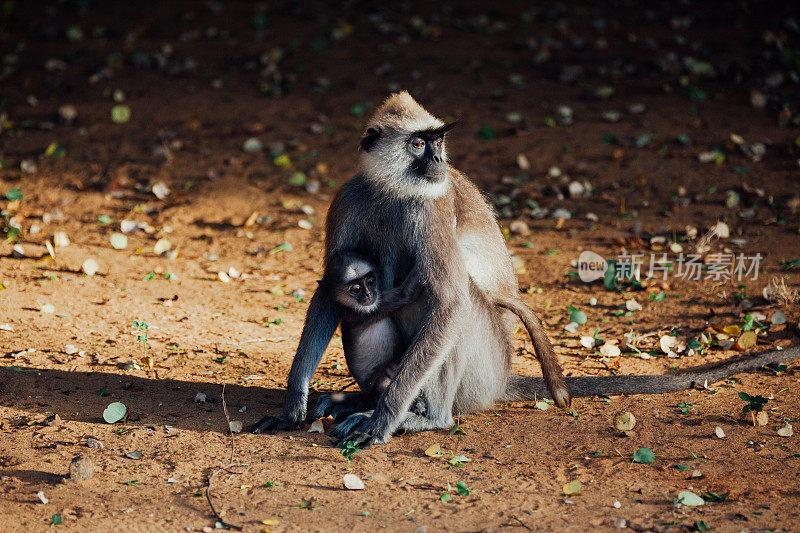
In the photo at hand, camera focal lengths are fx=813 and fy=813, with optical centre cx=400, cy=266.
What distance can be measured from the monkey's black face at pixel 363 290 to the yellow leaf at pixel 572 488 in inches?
49.6

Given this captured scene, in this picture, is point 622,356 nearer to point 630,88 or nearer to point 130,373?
point 130,373

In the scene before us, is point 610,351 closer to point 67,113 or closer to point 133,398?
point 133,398

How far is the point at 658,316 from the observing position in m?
5.36

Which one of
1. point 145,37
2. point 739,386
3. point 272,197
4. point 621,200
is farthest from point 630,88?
point 145,37

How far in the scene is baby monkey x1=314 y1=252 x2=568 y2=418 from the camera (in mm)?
3912

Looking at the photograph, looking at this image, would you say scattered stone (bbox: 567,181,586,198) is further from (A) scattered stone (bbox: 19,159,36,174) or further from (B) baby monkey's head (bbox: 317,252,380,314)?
(A) scattered stone (bbox: 19,159,36,174)

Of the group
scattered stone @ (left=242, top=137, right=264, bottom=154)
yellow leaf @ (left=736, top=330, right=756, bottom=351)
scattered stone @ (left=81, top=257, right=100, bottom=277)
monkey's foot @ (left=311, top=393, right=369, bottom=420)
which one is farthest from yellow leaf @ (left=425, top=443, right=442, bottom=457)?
scattered stone @ (left=242, top=137, right=264, bottom=154)

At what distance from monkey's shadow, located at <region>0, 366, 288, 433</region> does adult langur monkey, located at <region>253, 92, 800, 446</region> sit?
0.30 m

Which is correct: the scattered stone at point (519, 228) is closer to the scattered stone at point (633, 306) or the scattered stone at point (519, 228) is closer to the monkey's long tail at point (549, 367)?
the scattered stone at point (633, 306)

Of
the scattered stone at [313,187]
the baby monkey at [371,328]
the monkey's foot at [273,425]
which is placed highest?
the baby monkey at [371,328]

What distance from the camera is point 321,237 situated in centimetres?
674

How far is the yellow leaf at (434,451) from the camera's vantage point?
3.62 meters

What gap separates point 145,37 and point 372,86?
343 cm

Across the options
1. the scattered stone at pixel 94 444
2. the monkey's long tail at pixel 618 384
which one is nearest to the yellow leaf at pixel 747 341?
the monkey's long tail at pixel 618 384
